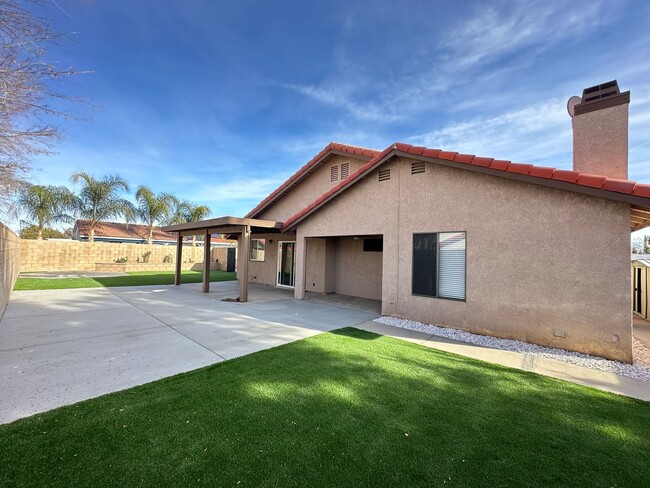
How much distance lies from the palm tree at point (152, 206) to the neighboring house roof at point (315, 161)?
19128mm

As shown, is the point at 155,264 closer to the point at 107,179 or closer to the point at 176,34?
the point at 107,179

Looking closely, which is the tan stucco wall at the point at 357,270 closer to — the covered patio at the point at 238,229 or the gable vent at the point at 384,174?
the covered patio at the point at 238,229

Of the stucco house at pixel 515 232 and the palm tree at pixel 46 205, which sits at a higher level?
the palm tree at pixel 46 205

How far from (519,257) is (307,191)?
36.2 ft

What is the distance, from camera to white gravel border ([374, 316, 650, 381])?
5.45 meters

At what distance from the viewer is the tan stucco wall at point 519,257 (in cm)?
588

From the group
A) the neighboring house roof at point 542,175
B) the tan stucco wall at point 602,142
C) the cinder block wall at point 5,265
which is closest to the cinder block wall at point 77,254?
the cinder block wall at point 5,265

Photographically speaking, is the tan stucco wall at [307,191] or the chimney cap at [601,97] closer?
the chimney cap at [601,97]

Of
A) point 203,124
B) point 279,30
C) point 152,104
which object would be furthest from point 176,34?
point 203,124

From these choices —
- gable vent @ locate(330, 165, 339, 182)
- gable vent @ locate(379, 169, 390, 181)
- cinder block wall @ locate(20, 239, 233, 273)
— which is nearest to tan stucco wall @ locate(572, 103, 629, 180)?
gable vent @ locate(379, 169, 390, 181)

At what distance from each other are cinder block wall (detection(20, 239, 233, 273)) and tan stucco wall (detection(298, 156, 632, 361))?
84.5ft

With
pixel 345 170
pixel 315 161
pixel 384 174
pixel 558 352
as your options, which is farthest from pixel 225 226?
pixel 558 352

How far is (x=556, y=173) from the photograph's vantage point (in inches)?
244

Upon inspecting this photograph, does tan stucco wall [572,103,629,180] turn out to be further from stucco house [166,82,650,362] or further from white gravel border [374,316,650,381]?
white gravel border [374,316,650,381]
